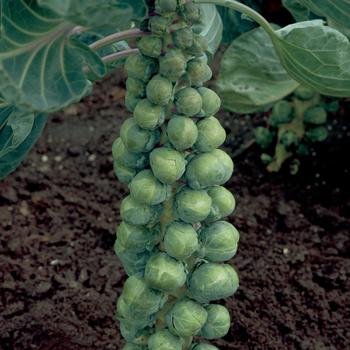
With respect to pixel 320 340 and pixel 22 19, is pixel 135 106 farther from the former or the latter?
pixel 320 340

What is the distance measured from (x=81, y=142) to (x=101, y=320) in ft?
2.91

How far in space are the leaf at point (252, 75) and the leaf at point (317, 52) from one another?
56cm

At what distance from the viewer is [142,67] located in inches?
51.5

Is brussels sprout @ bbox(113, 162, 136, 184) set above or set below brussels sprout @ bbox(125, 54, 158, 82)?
below

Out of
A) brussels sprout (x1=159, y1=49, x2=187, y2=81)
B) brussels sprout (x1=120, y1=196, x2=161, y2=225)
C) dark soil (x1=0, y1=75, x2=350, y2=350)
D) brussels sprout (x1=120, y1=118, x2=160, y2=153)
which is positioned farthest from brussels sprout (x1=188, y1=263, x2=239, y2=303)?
dark soil (x1=0, y1=75, x2=350, y2=350)

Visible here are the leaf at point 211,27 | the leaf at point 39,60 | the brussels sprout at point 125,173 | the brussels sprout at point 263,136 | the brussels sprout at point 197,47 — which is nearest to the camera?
the leaf at point 39,60

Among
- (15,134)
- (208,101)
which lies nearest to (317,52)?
(208,101)

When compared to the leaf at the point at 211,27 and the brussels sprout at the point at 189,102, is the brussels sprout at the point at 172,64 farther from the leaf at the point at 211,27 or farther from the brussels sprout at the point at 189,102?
the leaf at the point at 211,27

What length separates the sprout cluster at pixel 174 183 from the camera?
4.24 ft

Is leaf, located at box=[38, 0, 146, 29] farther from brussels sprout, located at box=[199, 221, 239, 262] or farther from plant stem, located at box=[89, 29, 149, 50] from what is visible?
brussels sprout, located at box=[199, 221, 239, 262]

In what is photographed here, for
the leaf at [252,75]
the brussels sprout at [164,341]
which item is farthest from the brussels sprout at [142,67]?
the leaf at [252,75]

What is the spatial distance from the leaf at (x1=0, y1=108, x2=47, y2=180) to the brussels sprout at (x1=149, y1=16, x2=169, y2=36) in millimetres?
313

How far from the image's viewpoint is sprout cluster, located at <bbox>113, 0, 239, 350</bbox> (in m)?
1.29

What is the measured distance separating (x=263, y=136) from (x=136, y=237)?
51.3 inches
